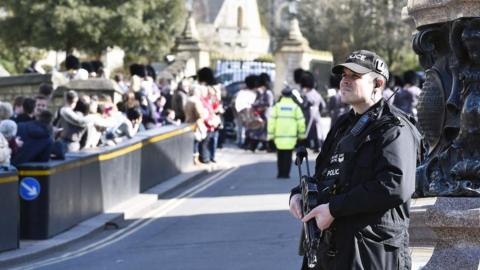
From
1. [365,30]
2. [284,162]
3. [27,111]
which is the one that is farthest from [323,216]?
[365,30]

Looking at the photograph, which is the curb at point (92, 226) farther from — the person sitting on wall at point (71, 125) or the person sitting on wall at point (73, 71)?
the person sitting on wall at point (73, 71)

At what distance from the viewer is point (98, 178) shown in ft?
51.7

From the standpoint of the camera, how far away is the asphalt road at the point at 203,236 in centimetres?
1241

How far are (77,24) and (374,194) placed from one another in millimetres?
38604

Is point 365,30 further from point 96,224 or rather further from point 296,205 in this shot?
point 296,205

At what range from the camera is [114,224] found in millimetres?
15594

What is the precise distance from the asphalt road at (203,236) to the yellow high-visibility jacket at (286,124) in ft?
2.66

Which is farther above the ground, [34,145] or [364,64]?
[364,64]

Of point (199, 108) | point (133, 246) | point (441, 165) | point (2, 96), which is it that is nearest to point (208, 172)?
point (199, 108)

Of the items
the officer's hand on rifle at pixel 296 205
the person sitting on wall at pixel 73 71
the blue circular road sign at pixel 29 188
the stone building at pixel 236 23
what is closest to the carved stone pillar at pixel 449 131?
the officer's hand on rifle at pixel 296 205

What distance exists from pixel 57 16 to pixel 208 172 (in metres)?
21.2

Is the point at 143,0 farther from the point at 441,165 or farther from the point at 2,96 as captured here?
the point at 441,165

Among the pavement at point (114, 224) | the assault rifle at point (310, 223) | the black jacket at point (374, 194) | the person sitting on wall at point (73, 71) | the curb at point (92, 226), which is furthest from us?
the person sitting on wall at point (73, 71)

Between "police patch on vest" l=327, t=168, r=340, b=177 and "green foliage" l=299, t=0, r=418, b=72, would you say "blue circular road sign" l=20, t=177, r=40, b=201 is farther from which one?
"green foliage" l=299, t=0, r=418, b=72
